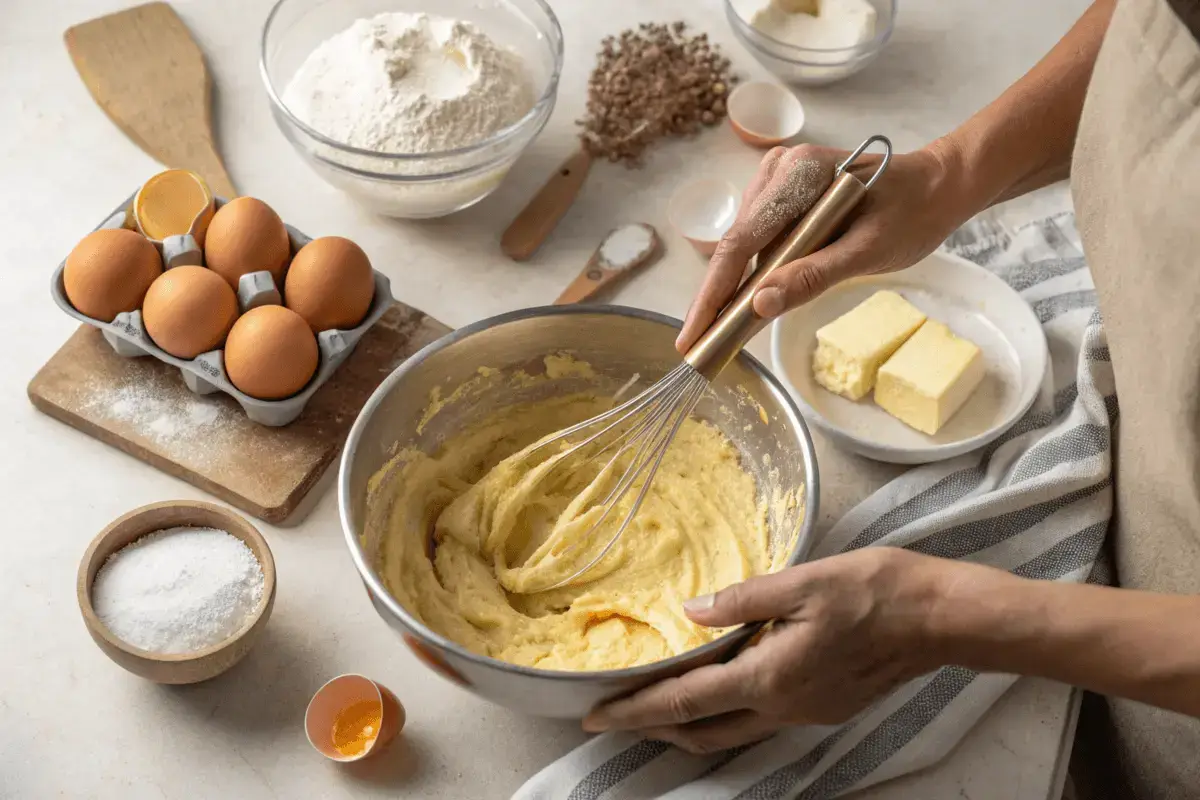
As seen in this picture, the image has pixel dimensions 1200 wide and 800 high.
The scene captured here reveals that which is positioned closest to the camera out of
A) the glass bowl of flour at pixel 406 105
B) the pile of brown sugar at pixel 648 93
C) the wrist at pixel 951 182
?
the wrist at pixel 951 182

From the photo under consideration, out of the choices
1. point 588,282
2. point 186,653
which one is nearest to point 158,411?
point 186,653

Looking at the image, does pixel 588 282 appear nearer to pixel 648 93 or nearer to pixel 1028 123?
pixel 648 93

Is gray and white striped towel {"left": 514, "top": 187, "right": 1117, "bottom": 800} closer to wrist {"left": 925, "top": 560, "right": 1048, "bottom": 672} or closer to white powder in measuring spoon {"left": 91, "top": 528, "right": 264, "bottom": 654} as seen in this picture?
wrist {"left": 925, "top": 560, "right": 1048, "bottom": 672}

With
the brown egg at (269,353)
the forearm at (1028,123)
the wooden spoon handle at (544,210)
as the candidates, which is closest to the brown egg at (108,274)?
the brown egg at (269,353)

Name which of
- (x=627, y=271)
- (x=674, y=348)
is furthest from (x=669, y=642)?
(x=627, y=271)

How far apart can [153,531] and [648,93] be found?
106cm

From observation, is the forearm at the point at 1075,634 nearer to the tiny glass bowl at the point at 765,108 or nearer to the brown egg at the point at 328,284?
the brown egg at the point at 328,284

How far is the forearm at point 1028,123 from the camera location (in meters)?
1.28

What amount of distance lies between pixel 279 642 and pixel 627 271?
73 cm

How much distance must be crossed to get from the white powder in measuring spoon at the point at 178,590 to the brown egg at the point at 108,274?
0.34m

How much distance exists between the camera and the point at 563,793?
112cm

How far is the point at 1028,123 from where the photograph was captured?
4.23 feet

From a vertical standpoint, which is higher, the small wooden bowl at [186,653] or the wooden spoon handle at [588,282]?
the wooden spoon handle at [588,282]

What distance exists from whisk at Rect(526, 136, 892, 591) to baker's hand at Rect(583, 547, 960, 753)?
0.22 m
